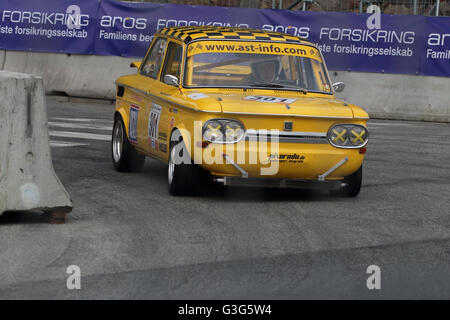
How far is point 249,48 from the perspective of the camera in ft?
34.9

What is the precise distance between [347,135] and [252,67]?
A: 4.91 feet

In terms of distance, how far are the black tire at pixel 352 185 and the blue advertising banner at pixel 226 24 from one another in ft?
37.7

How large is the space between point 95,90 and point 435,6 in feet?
25.5

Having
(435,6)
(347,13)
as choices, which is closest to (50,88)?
(347,13)

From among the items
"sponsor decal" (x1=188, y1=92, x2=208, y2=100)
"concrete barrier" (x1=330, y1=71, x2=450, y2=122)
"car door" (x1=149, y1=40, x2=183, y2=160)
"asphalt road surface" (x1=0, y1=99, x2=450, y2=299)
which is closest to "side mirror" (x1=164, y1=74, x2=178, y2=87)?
"car door" (x1=149, y1=40, x2=183, y2=160)

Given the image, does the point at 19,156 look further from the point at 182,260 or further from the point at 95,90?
the point at 95,90

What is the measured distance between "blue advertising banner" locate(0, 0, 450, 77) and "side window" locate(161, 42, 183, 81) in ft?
35.8

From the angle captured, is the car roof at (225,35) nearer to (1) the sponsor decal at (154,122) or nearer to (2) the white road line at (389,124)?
(1) the sponsor decal at (154,122)

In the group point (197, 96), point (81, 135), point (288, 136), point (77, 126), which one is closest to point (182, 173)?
point (197, 96)

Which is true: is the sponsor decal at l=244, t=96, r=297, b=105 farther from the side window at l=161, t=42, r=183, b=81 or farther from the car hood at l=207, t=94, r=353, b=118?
the side window at l=161, t=42, r=183, b=81

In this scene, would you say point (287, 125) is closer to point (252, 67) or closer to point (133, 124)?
point (252, 67)

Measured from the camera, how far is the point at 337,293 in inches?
243

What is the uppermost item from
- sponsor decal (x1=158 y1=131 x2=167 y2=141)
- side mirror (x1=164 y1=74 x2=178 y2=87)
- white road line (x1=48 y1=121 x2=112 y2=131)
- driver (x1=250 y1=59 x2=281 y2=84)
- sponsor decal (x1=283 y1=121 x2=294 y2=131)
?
driver (x1=250 y1=59 x2=281 y2=84)

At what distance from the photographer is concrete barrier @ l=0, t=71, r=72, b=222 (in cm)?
810
